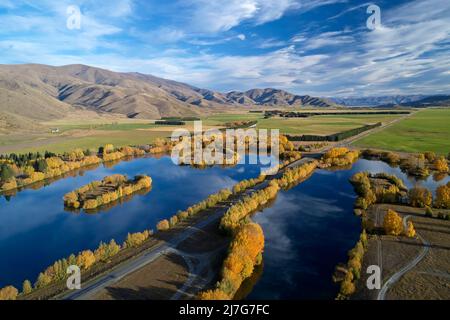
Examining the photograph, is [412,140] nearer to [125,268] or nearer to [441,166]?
[441,166]

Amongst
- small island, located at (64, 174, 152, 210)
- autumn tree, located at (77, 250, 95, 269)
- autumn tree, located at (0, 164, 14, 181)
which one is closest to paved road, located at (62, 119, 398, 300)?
autumn tree, located at (77, 250, 95, 269)

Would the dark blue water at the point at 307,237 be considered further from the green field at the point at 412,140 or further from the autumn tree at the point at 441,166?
the green field at the point at 412,140

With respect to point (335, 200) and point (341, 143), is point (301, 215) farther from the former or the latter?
point (341, 143)

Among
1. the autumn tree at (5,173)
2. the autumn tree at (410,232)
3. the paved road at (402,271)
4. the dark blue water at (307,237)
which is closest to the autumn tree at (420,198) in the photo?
the dark blue water at (307,237)

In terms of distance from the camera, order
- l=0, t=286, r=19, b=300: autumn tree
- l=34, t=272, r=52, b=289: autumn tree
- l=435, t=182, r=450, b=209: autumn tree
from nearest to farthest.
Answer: l=0, t=286, r=19, b=300: autumn tree < l=34, t=272, r=52, b=289: autumn tree < l=435, t=182, r=450, b=209: autumn tree

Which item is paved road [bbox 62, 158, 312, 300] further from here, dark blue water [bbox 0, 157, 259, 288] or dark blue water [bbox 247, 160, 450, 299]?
dark blue water [bbox 247, 160, 450, 299]
